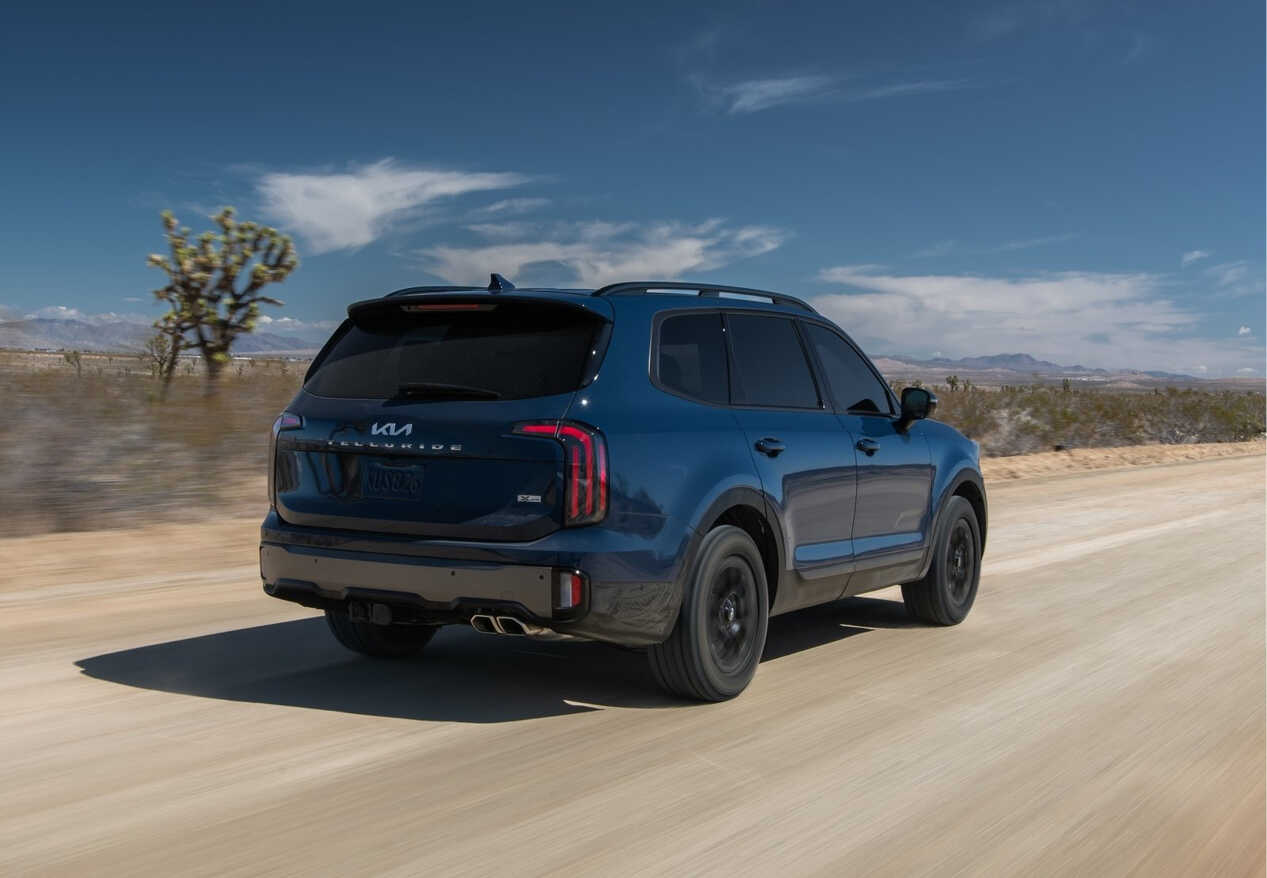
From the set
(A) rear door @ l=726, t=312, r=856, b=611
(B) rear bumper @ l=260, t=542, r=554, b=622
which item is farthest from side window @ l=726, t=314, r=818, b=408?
(B) rear bumper @ l=260, t=542, r=554, b=622

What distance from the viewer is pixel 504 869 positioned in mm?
3857

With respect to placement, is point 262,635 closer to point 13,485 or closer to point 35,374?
point 13,485

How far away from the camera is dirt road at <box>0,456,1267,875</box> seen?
4.09 meters

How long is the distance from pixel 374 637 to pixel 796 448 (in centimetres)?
230

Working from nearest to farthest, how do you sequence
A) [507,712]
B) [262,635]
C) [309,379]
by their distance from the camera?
[507,712], [309,379], [262,635]

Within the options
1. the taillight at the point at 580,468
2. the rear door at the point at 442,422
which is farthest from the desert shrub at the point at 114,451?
the taillight at the point at 580,468

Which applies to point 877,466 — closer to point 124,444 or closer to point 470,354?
point 470,354

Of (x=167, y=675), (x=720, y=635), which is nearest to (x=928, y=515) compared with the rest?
(x=720, y=635)

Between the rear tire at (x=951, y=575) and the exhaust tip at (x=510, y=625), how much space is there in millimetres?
3485

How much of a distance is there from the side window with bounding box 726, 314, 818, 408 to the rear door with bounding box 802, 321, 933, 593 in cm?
23

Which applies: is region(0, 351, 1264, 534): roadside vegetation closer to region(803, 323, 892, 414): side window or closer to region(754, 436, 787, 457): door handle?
region(803, 323, 892, 414): side window

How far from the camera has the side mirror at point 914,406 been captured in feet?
24.7

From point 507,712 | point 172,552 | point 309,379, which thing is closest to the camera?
point 507,712

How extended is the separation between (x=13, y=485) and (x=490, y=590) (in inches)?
281
